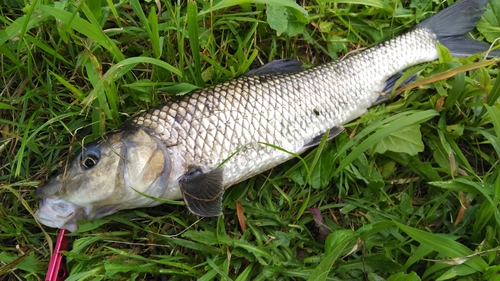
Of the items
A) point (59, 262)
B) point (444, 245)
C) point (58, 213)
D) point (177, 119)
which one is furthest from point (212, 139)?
point (444, 245)

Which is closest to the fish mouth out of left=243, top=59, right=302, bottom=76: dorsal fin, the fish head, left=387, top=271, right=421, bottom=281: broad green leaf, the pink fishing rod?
the fish head

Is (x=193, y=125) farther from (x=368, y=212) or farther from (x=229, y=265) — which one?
(x=368, y=212)

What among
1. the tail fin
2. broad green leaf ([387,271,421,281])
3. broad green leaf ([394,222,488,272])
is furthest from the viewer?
the tail fin

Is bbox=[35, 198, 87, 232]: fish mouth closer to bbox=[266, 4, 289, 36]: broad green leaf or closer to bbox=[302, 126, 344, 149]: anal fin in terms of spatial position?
bbox=[302, 126, 344, 149]: anal fin

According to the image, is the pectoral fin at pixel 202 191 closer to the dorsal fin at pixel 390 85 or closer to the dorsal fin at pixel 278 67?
the dorsal fin at pixel 278 67

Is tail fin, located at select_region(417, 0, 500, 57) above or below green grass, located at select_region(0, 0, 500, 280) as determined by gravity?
above
